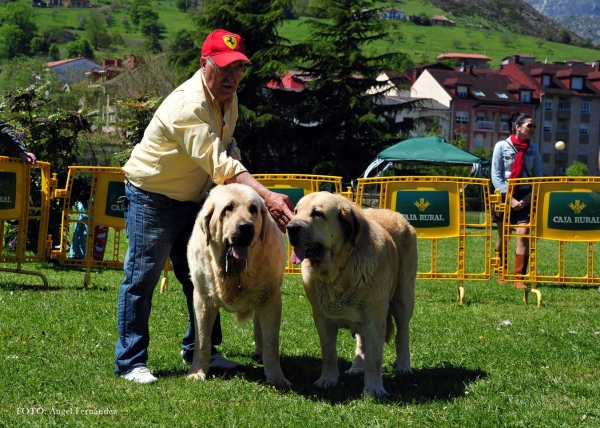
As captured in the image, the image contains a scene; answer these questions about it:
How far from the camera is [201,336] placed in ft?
17.1

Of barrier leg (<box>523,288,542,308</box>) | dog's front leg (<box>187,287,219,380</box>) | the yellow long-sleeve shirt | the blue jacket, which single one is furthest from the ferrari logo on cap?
the blue jacket

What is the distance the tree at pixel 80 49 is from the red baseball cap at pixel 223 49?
14530 cm

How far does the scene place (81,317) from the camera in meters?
7.44

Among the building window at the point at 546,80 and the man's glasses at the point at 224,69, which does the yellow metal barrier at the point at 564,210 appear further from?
the building window at the point at 546,80

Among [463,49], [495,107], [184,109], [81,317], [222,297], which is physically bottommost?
[81,317]

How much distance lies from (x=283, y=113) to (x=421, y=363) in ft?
103

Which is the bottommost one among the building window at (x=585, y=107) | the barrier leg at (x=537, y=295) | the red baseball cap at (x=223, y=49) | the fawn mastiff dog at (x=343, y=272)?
the barrier leg at (x=537, y=295)

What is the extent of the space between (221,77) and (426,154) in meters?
26.5

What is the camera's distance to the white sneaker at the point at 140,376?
5087 mm

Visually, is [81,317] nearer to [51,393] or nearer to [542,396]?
[51,393]

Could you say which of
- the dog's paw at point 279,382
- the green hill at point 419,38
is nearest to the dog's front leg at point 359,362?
the dog's paw at point 279,382

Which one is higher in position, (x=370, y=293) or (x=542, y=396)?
(x=370, y=293)

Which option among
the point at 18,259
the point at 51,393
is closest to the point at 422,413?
the point at 51,393

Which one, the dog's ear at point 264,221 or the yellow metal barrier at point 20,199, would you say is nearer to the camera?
the dog's ear at point 264,221
